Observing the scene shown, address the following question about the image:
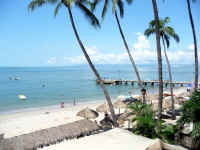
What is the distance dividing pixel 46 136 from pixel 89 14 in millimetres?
7618

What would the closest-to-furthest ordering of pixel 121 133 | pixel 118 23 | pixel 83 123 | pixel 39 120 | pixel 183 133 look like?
pixel 183 133 → pixel 121 133 → pixel 83 123 → pixel 118 23 → pixel 39 120

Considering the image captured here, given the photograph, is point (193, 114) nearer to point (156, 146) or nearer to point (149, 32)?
point (156, 146)

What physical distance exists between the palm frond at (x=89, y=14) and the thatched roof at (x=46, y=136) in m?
6.37

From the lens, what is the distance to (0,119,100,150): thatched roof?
6762 mm

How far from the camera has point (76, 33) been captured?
9.68 metres

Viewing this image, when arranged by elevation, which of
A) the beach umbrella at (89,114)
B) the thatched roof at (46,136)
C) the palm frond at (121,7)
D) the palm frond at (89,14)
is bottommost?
the beach umbrella at (89,114)

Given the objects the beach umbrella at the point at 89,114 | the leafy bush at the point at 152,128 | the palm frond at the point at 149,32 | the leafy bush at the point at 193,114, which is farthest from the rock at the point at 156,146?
the palm frond at the point at 149,32

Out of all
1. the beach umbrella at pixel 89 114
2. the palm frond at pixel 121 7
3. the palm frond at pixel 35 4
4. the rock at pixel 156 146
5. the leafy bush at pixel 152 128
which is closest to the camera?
the rock at pixel 156 146

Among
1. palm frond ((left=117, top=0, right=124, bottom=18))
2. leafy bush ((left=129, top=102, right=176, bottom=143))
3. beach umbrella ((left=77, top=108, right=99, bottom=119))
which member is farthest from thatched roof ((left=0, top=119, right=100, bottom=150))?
palm frond ((left=117, top=0, right=124, bottom=18))

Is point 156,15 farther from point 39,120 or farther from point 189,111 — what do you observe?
point 39,120

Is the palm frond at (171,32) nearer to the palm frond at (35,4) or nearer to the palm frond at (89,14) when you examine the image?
the palm frond at (89,14)

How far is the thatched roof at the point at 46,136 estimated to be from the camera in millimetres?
6762

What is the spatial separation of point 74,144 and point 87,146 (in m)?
0.57

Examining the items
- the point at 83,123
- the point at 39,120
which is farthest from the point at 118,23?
the point at 39,120
